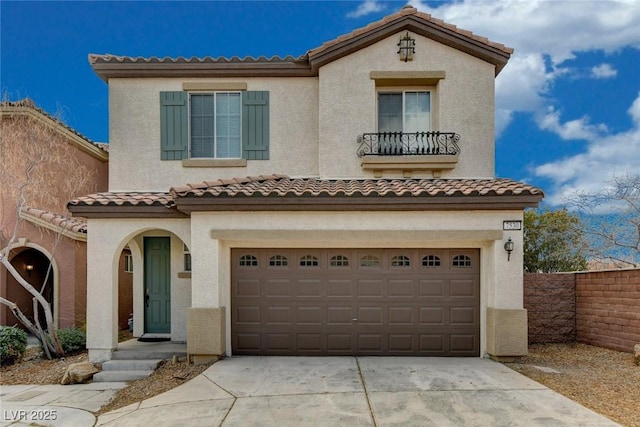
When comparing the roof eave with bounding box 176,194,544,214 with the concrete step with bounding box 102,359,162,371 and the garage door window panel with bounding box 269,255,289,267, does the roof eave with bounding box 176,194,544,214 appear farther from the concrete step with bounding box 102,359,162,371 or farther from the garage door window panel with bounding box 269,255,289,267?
the concrete step with bounding box 102,359,162,371

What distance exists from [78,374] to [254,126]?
6843 mm

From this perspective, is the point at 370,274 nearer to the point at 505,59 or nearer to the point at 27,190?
the point at 505,59

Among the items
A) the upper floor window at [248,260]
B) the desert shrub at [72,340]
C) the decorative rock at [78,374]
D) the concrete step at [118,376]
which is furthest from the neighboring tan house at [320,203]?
the desert shrub at [72,340]

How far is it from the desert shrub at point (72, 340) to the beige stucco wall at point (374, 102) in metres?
7.30

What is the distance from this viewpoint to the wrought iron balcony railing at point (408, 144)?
10.6 metres

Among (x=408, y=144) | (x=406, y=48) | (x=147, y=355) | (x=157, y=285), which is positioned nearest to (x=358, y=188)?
(x=408, y=144)

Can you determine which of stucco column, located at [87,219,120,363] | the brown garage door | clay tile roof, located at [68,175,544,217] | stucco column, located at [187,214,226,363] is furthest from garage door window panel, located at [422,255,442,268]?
stucco column, located at [87,219,120,363]

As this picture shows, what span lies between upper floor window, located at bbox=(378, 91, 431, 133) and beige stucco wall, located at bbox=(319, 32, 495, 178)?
402 millimetres

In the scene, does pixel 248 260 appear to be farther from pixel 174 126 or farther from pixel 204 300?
pixel 174 126

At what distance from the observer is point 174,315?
35.0 ft

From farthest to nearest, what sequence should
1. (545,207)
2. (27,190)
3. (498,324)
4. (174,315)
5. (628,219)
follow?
(545,207) → (628,219) → (27,190) → (174,315) → (498,324)

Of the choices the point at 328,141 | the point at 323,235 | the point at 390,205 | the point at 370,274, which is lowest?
the point at 370,274

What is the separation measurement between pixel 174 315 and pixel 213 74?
6.26 meters

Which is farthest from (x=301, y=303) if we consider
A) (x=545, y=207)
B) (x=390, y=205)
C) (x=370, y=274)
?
(x=545, y=207)
